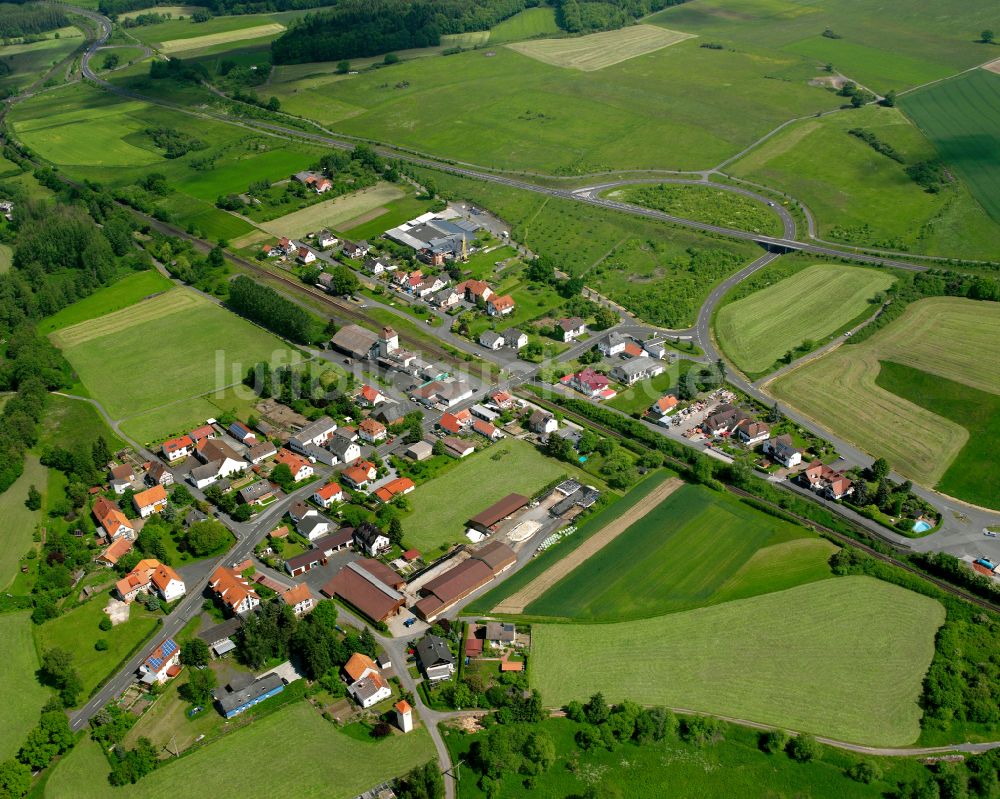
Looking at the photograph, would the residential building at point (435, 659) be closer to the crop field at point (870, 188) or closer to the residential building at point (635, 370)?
the residential building at point (635, 370)

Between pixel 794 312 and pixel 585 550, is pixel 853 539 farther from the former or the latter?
pixel 794 312

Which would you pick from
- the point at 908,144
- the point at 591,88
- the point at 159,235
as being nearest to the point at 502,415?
the point at 159,235

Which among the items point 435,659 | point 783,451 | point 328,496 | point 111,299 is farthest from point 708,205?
point 435,659

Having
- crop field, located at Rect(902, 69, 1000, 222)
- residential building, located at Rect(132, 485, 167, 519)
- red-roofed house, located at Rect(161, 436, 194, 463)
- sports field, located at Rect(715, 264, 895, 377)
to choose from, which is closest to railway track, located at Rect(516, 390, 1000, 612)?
sports field, located at Rect(715, 264, 895, 377)

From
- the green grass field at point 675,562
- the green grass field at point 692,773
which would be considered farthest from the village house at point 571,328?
the green grass field at point 692,773

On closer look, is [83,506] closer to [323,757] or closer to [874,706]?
[323,757]
